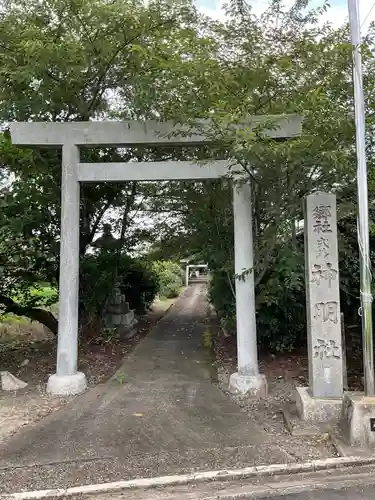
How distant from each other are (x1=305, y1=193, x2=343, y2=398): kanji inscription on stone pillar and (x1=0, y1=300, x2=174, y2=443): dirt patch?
10.6 feet

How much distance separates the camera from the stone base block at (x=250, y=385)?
530 centimetres

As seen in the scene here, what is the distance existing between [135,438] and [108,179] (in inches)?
136

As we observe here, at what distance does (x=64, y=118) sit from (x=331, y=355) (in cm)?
542

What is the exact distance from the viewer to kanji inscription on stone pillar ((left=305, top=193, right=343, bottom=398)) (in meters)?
4.36

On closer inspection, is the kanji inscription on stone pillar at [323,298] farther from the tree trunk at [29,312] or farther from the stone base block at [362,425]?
the tree trunk at [29,312]

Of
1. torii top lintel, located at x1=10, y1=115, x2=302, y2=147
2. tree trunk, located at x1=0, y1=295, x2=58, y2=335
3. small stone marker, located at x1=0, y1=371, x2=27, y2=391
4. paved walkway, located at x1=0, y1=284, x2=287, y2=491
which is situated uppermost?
torii top lintel, located at x1=10, y1=115, x2=302, y2=147

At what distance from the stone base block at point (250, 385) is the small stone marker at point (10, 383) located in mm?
3130

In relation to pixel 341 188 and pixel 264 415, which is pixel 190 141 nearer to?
pixel 341 188

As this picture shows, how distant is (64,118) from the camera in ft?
21.5

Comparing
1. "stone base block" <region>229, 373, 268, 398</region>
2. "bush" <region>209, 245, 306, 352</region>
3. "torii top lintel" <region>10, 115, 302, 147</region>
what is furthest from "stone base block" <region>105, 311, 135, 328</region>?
"torii top lintel" <region>10, 115, 302, 147</region>

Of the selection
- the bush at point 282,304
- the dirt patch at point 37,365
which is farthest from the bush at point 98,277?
the bush at point 282,304

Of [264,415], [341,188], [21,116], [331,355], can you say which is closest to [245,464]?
[264,415]

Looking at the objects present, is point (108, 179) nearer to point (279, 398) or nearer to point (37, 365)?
point (37, 365)

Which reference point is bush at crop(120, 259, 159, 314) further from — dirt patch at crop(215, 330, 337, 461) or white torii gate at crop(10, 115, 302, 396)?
white torii gate at crop(10, 115, 302, 396)
